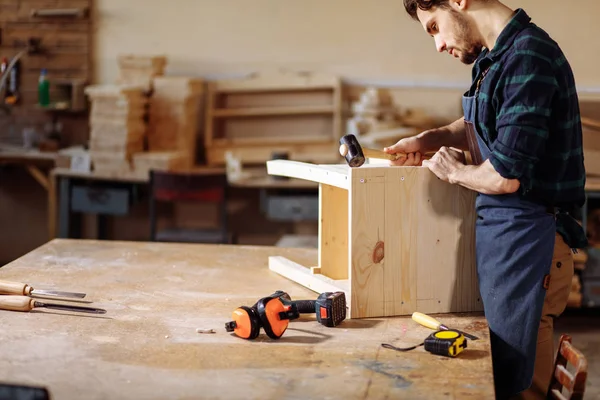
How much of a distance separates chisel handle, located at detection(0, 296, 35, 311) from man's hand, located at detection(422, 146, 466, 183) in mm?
1167

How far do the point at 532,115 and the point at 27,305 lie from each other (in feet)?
4.69

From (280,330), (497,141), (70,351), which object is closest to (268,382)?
(280,330)

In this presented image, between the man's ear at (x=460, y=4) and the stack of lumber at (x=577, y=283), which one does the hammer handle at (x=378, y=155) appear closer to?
the man's ear at (x=460, y=4)

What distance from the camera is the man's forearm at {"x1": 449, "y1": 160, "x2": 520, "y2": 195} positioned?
2.14 metres

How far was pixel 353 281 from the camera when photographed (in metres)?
2.31

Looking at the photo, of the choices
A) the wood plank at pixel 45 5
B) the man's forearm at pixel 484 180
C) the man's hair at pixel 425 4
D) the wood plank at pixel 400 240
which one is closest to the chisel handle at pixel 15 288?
the wood plank at pixel 400 240

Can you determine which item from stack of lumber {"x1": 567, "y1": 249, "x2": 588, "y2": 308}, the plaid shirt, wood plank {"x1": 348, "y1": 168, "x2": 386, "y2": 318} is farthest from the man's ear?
stack of lumber {"x1": 567, "y1": 249, "x2": 588, "y2": 308}

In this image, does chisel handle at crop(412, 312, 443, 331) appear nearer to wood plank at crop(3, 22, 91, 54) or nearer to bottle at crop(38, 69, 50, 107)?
bottle at crop(38, 69, 50, 107)

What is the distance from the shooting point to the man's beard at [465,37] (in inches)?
89.6

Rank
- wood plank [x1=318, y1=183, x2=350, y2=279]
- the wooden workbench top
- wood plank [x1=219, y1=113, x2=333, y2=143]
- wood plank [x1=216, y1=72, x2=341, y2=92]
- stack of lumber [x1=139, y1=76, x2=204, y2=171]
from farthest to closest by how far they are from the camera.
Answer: wood plank [x1=219, y1=113, x2=333, y2=143] < wood plank [x1=216, y1=72, x2=341, y2=92] < stack of lumber [x1=139, y1=76, x2=204, y2=171] < wood plank [x1=318, y1=183, x2=350, y2=279] < the wooden workbench top

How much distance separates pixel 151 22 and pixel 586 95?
3223mm

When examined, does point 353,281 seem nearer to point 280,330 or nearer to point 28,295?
point 280,330

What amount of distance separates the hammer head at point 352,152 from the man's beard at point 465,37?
0.39 meters


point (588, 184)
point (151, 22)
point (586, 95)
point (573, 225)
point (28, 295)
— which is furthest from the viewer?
point (151, 22)
